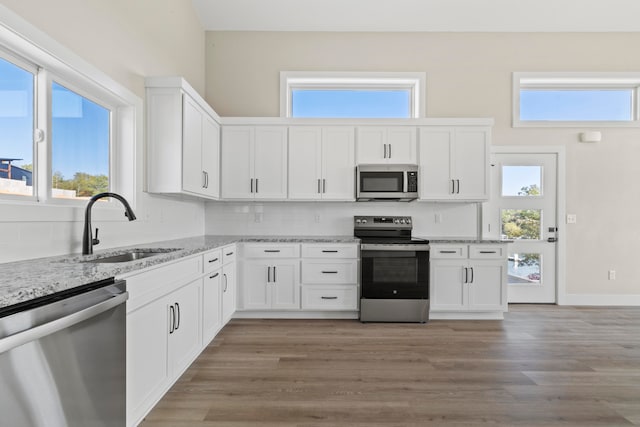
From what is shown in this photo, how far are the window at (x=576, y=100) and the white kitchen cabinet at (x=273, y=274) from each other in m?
3.41

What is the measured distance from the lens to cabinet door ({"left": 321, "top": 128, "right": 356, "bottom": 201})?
3.93m

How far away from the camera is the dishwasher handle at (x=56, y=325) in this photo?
0.93 metres

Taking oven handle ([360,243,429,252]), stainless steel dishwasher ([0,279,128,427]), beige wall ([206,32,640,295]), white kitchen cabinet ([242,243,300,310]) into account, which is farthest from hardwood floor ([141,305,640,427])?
beige wall ([206,32,640,295])

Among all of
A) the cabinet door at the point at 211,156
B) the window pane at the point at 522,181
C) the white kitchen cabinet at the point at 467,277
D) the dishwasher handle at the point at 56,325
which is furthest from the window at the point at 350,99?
the dishwasher handle at the point at 56,325

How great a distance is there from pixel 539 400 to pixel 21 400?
8.43ft

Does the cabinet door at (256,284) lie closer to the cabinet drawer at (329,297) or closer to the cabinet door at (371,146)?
the cabinet drawer at (329,297)

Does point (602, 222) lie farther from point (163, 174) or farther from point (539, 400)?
point (163, 174)

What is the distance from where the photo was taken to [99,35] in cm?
223

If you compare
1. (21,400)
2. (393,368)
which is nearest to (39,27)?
(21,400)

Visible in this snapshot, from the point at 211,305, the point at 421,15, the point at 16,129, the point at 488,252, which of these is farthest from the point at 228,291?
the point at 421,15

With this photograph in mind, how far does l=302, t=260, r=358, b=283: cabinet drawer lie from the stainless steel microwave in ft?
2.67

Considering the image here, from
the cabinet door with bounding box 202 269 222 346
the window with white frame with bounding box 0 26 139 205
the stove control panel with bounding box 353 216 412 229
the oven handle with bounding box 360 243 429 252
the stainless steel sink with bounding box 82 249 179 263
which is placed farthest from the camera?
the stove control panel with bounding box 353 216 412 229

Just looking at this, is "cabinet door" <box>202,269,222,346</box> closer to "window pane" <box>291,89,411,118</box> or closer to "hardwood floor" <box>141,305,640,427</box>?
"hardwood floor" <box>141,305,640,427</box>

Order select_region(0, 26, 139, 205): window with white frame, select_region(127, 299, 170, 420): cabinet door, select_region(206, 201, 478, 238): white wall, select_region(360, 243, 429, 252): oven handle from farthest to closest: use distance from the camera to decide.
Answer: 1. select_region(206, 201, 478, 238): white wall
2. select_region(360, 243, 429, 252): oven handle
3. select_region(0, 26, 139, 205): window with white frame
4. select_region(127, 299, 170, 420): cabinet door
